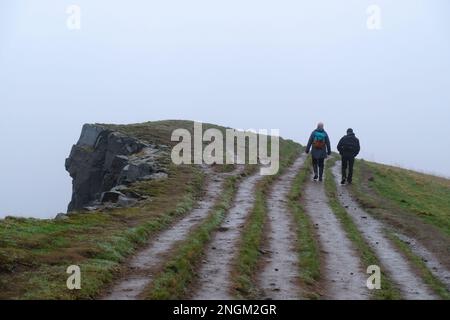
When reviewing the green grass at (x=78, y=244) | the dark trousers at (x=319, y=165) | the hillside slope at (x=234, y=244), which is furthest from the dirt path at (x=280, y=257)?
the dark trousers at (x=319, y=165)

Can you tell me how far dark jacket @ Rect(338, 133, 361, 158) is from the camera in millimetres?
34625

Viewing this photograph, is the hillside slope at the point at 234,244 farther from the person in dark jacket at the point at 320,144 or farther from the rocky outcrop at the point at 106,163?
the person in dark jacket at the point at 320,144

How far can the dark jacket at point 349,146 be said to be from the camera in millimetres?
34625

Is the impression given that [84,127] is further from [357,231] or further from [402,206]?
[357,231]

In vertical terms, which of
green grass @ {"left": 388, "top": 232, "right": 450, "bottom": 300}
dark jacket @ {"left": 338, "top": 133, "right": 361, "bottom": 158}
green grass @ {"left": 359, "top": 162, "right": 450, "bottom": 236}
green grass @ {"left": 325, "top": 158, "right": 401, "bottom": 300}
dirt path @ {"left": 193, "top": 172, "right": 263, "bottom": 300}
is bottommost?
green grass @ {"left": 359, "top": 162, "right": 450, "bottom": 236}

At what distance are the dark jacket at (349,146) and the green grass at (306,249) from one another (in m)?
5.77

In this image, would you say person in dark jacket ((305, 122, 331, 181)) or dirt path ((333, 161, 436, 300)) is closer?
dirt path ((333, 161, 436, 300))

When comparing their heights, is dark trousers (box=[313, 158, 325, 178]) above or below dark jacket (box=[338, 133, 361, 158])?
below

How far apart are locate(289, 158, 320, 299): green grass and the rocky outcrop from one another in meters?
9.35

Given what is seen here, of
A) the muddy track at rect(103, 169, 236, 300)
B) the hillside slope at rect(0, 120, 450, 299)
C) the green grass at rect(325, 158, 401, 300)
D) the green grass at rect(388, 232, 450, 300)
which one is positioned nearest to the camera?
the muddy track at rect(103, 169, 236, 300)

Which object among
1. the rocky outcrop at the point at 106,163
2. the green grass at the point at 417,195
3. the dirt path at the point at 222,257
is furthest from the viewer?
the rocky outcrop at the point at 106,163

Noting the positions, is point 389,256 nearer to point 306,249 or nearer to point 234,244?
point 306,249

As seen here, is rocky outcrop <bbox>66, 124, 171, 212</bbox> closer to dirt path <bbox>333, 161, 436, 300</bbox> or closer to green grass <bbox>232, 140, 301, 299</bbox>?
green grass <bbox>232, 140, 301, 299</bbox>

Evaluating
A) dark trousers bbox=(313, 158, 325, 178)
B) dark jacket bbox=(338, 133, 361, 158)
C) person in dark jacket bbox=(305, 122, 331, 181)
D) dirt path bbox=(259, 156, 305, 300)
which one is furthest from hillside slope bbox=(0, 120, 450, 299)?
dark jacket bbox=(338, 133, 361, 158)
